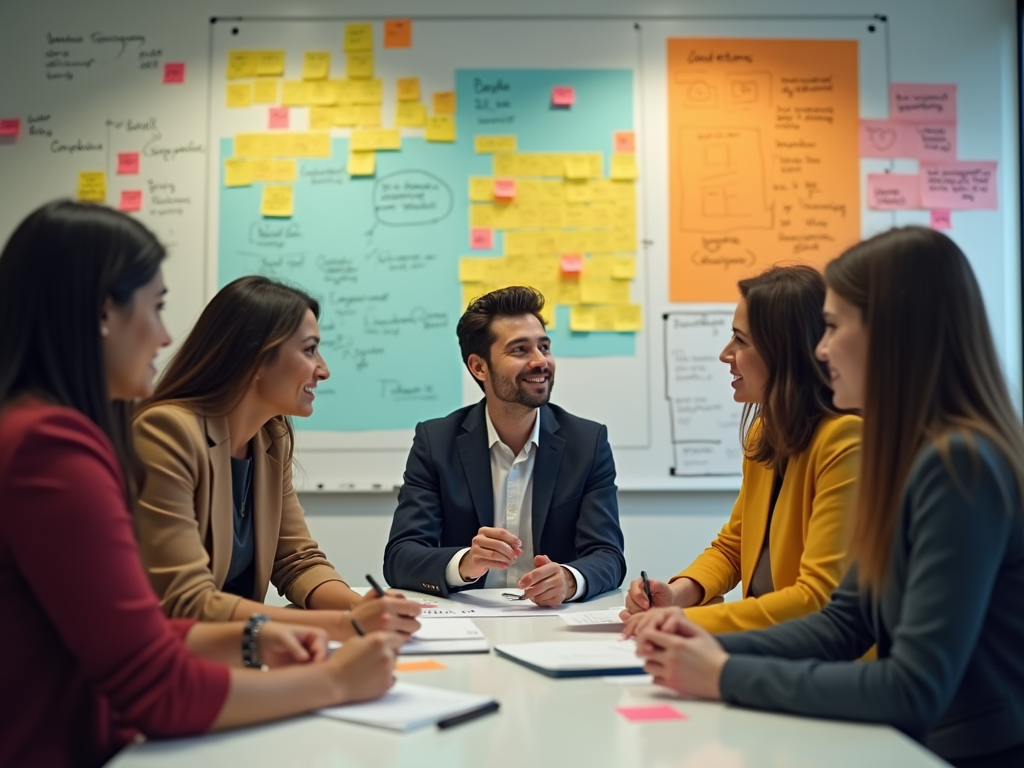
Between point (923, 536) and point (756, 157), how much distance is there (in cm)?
296

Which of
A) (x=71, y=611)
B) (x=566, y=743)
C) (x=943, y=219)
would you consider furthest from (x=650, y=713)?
(x=943, y=219)

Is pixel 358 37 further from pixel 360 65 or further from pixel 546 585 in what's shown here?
pixel 546 585

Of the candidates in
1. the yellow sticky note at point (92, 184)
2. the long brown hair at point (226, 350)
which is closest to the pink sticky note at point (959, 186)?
the long brown hair at point (226, 350)

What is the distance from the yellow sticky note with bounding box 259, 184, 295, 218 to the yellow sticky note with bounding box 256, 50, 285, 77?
46 cm

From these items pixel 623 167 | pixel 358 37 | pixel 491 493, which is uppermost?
pixel 358 37

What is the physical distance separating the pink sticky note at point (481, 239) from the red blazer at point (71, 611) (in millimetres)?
2789

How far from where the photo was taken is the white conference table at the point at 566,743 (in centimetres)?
110

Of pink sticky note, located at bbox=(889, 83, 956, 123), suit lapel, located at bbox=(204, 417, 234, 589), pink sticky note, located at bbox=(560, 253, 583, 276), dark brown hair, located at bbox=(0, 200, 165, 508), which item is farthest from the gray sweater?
pink sticky note, located at bbox=(889, 83, 956, 123)

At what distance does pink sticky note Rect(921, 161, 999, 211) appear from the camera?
12.9 ft

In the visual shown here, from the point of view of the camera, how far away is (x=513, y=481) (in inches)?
110

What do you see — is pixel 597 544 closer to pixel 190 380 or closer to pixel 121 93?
pixel 190 380

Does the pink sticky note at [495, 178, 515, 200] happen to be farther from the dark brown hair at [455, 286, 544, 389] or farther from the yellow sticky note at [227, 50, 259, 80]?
the yellow sticky note at [227, 50, 259, 80]

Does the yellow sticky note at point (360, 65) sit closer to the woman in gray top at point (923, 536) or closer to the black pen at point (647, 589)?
the black pen at point (647, 589)

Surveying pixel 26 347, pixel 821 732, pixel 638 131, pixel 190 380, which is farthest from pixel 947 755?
pixel 638 131
